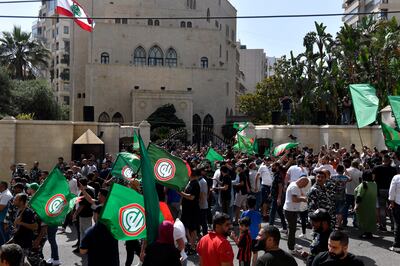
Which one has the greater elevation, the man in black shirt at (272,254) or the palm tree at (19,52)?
the palm tree at (19,52)

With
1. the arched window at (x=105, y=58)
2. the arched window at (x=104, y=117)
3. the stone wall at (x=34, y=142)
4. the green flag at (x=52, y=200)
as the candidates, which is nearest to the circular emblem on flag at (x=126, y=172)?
the green flag at (x=52, y=200)

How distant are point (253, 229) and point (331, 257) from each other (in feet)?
11.4

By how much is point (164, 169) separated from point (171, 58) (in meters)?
52.2

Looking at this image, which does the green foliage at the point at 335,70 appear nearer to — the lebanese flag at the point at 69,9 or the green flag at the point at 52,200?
the lebanese flag at the point at 69,9

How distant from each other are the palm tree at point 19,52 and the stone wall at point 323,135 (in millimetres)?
29232

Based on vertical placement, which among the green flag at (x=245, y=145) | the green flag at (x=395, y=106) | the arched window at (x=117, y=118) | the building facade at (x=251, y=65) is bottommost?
the green flag at (x=245, y=145)

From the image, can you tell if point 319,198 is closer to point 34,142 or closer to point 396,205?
point 396,205

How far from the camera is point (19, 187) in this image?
9414mm

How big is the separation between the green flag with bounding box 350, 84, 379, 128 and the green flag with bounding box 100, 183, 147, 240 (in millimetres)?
8650

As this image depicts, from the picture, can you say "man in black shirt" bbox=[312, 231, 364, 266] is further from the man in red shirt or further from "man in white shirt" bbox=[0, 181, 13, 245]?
"man in white shirt" bbox=[0, 181, 13, 245]

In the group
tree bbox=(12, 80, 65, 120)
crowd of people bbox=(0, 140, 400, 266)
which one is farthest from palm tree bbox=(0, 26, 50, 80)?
crowd of people bbox=(0, 140, 400, 266)

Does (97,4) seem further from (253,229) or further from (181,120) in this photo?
(253,229)

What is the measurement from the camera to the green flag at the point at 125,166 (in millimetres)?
13227

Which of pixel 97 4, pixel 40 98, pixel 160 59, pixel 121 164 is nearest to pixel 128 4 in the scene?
pixel 97 4
